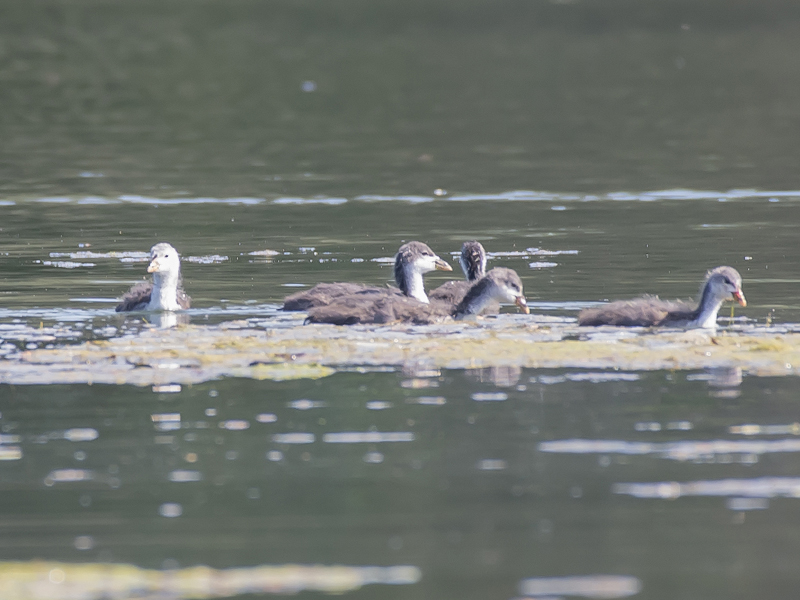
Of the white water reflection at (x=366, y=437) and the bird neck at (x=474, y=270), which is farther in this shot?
the bird neck at (x=474, y=270)

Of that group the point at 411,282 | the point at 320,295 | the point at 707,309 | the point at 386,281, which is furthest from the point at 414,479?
the point at 386,281

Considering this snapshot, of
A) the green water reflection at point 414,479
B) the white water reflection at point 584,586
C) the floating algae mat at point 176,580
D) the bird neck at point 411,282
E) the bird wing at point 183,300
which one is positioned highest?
the bird neck at point 411,282

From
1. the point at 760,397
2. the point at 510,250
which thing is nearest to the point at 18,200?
the point at 510,250

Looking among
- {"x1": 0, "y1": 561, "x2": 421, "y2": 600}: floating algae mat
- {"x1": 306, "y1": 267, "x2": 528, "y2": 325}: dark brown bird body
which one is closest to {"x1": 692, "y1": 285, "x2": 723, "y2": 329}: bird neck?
{"x1": 306, "y1": 267, "x2": 528, "y2": 325}: dark brown bird body

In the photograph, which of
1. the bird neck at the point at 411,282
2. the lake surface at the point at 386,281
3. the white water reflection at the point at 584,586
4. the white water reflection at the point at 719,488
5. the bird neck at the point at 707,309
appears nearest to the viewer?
the white water reflection at the point at 584,586

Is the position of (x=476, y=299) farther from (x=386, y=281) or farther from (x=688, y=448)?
(x=688, y=448)

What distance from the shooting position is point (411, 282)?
15.5 metres

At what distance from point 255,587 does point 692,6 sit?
68.3 meters

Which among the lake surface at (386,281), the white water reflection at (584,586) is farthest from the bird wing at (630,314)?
the white water reflection at (584,586)

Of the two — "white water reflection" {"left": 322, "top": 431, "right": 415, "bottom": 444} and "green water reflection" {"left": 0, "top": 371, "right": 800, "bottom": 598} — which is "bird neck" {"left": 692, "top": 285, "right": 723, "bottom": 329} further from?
"white water reflection" {"left": 322, "top": 431, "right": 415, "bottom": 444}

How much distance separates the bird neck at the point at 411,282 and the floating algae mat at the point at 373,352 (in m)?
2.31

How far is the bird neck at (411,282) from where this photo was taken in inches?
608

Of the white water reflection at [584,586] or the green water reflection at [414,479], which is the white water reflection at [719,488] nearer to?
the green water reflection at [414,479]

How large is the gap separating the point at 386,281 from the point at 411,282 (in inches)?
71.2
